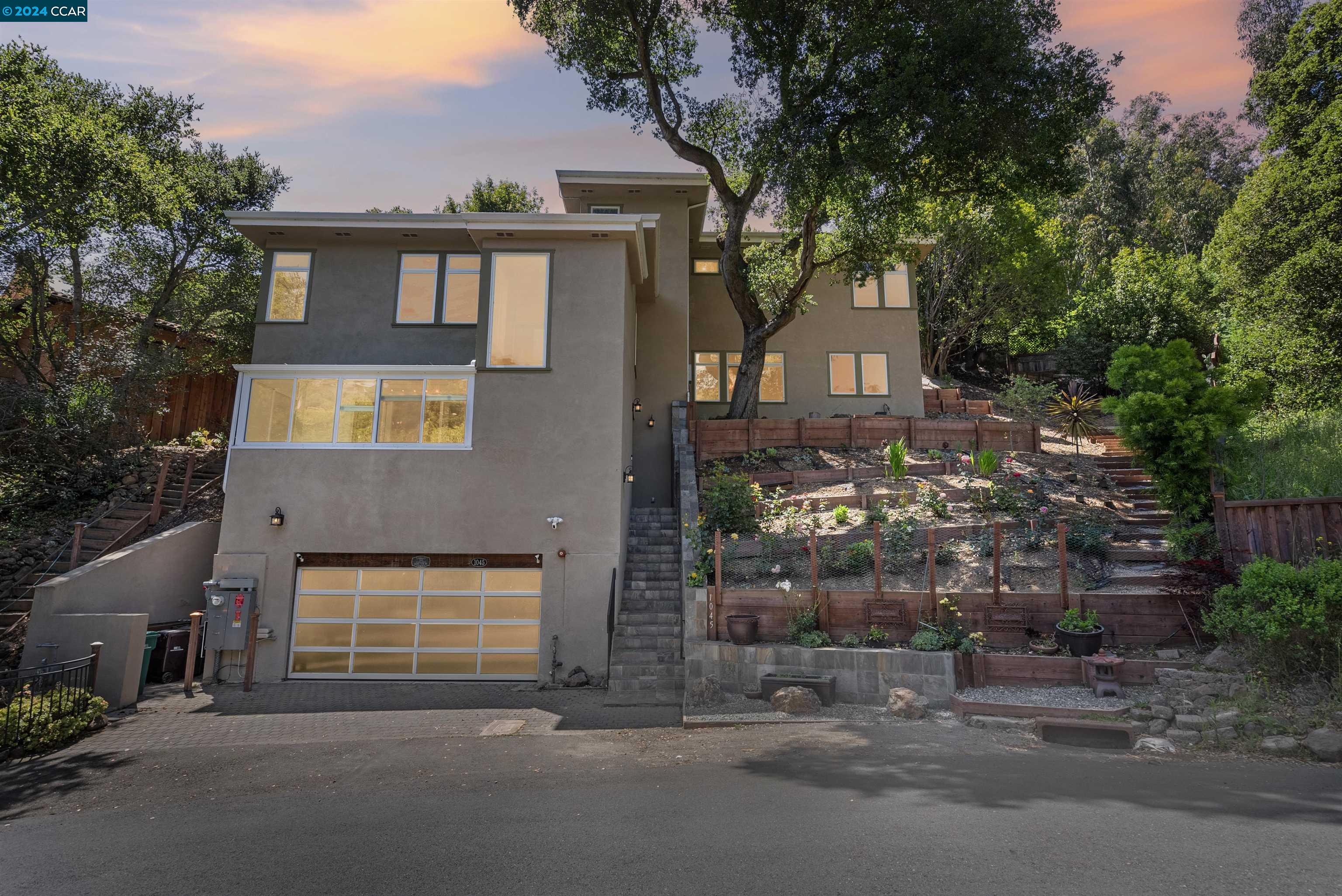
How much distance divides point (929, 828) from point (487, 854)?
3.18 meters

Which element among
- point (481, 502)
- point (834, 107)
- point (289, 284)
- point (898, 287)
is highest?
point (834, 107)

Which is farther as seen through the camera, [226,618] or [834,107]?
[834,107]

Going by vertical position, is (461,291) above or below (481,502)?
above

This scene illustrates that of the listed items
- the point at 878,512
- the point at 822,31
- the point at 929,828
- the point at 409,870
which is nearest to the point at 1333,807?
the point at 929,828

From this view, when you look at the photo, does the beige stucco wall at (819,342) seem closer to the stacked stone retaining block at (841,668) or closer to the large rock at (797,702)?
the stacked stone retaining block at (841,668)

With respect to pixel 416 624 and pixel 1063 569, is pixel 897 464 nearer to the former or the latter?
pixel 1063 569

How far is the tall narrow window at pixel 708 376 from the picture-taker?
70.5 ft

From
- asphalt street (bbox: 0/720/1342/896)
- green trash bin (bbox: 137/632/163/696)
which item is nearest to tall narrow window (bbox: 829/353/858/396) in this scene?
asphalt street (bbox: 0/720/1342/896)

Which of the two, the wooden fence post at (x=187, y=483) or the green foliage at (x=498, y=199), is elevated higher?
the green foliage at (x=498, y=199)

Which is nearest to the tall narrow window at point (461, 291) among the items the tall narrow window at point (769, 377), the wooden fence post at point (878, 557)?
the wooden fence post at point (878, 557)

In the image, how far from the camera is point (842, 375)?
21.8 m

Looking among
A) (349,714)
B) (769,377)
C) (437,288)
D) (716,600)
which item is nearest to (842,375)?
(769,377)

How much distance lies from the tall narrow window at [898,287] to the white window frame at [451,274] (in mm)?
13500

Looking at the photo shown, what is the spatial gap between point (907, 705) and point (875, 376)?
14.8 metres
